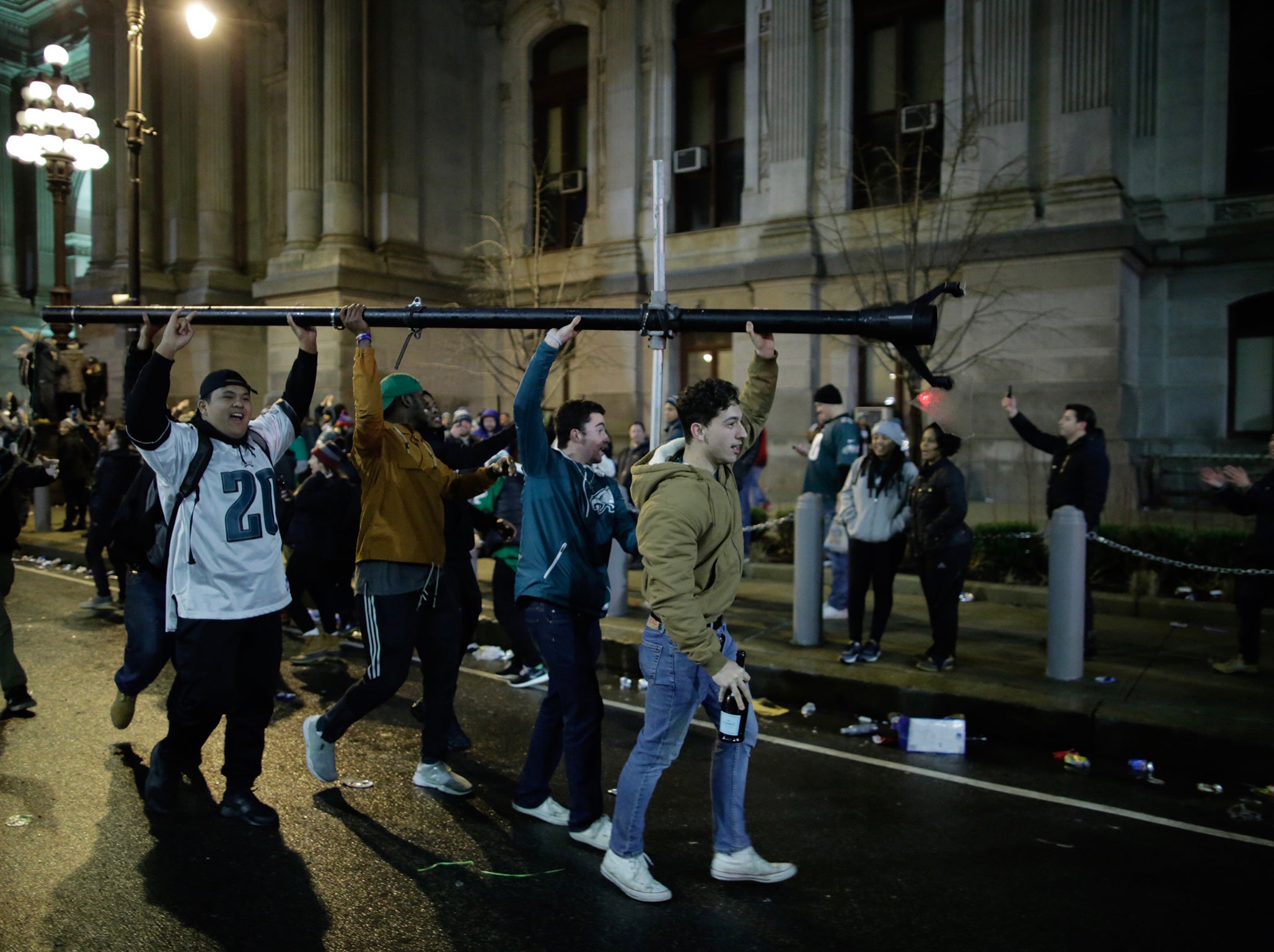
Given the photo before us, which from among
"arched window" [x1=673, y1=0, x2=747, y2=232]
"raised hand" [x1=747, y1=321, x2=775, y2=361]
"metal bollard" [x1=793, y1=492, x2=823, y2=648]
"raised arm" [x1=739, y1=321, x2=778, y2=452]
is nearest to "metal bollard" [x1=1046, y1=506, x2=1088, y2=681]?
"metal bollard" [x1=793, y1=492, x2=823, y2=648]

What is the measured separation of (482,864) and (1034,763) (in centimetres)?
346

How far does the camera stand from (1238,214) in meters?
15.1

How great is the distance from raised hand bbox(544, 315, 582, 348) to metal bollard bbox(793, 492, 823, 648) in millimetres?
4507

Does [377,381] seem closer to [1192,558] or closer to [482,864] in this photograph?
[482,864]

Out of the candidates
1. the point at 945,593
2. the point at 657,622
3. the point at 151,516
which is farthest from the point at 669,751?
the point at 945,593

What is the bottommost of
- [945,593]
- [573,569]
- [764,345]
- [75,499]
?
[945,593]

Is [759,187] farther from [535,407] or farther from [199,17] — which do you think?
[535,407]

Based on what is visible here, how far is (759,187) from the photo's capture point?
18.7 meters

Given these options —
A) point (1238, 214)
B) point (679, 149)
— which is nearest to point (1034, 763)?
point (1238, 214)

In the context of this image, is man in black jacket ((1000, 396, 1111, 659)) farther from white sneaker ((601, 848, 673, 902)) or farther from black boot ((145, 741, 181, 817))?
black boot ((145, 741, 181, 817))

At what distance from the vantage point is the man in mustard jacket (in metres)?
4.82

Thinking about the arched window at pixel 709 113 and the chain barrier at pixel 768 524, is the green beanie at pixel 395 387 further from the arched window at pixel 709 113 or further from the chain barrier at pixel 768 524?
the arched window at pixel 709 113

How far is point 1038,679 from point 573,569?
418cm

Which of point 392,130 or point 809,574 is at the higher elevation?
point 392,130
